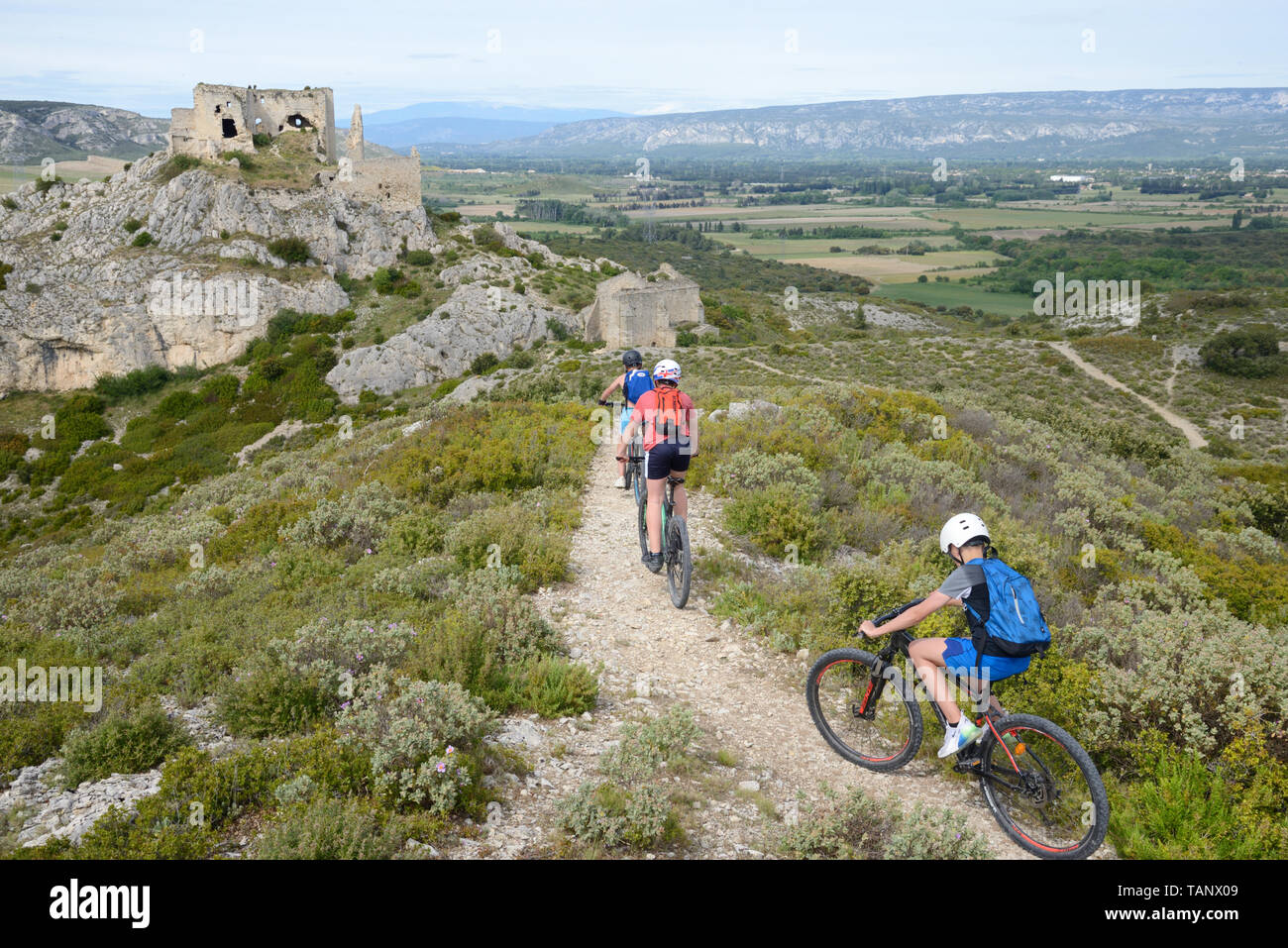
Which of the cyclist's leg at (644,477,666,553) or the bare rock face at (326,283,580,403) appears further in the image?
the bare rock face at (326,283,580,403)

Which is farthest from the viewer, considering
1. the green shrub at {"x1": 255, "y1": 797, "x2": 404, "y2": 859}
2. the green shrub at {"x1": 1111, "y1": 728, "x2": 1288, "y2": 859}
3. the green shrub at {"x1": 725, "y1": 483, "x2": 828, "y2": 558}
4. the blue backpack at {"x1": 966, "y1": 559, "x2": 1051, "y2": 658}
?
the green shrub at {"x1": 725, "y1": 483, "x2": 828, "y2": 558}

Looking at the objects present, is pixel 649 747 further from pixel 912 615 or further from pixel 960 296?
pixel 960 296

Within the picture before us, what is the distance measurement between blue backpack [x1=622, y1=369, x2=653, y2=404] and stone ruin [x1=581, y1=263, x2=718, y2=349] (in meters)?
31.6

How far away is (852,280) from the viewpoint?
9588 centimetres

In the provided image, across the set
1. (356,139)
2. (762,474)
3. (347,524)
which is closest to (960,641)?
(762,474)

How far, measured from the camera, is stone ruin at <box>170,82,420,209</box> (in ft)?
155

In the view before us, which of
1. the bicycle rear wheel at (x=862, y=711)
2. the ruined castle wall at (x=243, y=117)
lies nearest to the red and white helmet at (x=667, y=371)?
the bicycle rear wheel at (x=862, y=711)

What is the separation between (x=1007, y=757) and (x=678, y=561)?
11.8ft

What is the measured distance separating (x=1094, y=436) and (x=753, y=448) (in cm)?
1400

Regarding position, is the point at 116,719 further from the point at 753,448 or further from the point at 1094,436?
the point at 1094,436

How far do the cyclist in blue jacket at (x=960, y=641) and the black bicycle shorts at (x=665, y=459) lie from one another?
2854mm

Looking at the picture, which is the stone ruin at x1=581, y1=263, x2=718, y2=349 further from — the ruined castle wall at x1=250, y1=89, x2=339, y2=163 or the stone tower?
the ruined castle wall at x1=250, y1=89, x2=339, y2=163

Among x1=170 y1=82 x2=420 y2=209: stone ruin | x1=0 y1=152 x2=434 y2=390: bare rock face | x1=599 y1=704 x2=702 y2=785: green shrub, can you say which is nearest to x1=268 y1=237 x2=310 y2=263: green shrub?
x1=0 y1=152 x2=434 y2=390: bare rock face

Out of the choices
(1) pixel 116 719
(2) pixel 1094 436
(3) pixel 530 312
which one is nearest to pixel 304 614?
(1) pixel 116 719
